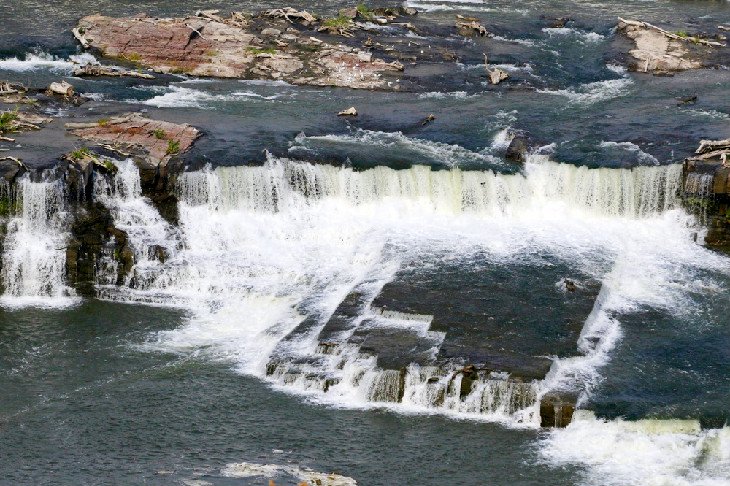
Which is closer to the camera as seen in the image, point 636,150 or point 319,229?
point 319,229

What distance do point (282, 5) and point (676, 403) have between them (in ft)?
119

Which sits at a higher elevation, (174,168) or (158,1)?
(158,1)

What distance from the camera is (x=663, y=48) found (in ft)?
177

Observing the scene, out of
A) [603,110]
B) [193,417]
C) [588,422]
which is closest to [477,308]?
[588,422]

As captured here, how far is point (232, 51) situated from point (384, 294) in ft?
66.1

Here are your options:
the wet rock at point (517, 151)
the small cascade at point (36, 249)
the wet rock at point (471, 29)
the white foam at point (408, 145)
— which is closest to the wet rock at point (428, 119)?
the white foam at point (408, 145)

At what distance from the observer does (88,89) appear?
48.1 metres

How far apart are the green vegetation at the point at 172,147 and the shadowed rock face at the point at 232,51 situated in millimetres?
10513

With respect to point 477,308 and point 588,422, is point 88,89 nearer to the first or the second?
point 477,308

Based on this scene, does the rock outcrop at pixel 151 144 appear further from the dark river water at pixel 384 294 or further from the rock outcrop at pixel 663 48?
the rock outcrop at pixel 663 48

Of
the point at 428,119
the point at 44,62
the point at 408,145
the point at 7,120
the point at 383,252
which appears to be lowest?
the point at 383,252

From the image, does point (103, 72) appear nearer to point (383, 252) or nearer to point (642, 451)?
point (383, 252)

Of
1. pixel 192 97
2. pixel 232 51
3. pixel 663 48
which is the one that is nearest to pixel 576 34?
pixel 663 48

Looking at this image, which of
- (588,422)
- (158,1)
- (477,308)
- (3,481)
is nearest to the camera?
(3,481)
